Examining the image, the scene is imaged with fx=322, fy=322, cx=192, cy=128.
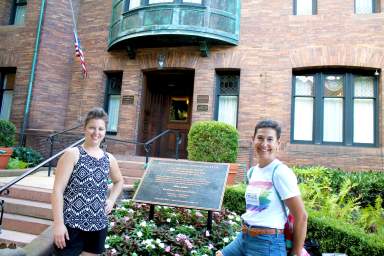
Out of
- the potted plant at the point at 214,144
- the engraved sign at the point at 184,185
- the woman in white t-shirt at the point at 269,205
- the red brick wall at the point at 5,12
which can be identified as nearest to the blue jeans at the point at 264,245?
the woman in white t-shirt at the point at 269,205

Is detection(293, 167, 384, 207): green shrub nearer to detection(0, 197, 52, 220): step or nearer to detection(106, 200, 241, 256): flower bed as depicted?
detection(106, 200, 241, 256): flower bed

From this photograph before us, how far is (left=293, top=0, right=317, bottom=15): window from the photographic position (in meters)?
11.4

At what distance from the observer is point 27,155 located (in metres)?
10.9

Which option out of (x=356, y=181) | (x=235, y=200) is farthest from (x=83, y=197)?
(x=356, y=181)

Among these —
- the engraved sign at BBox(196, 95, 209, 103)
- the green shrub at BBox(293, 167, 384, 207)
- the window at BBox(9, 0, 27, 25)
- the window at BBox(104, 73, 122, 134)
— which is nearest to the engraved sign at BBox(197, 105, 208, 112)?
the engraved sign at BBox(196, 95, 209, 103)

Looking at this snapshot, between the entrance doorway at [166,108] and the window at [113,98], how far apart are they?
47.4 inches

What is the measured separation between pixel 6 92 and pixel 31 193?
9.16 m

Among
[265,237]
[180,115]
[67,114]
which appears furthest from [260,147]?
[67,114]

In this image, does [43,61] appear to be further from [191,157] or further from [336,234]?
[336,234]

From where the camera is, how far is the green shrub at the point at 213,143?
8.34 meters

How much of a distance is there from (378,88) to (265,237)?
9.88 metres

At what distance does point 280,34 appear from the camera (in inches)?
436

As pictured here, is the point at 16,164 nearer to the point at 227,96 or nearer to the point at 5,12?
the point at 227,96

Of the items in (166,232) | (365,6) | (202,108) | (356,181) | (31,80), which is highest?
(365,6)
